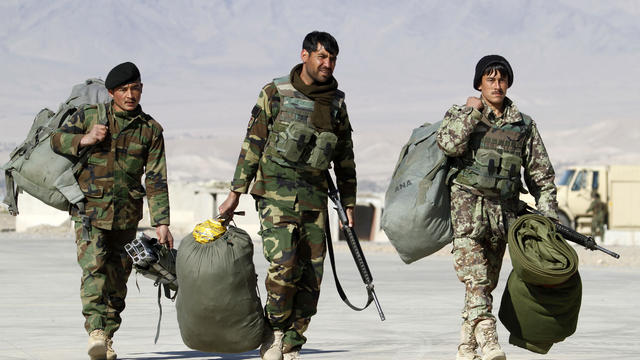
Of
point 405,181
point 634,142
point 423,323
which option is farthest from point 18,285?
point 634,142

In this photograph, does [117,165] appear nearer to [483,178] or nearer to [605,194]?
[483,178]

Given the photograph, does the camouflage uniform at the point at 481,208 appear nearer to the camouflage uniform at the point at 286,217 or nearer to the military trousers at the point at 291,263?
the camouflage uniform at the point at 286,217

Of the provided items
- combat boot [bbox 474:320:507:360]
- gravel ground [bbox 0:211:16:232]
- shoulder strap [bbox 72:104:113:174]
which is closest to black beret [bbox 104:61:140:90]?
shoulder strap [bbox 72:104:113:174]

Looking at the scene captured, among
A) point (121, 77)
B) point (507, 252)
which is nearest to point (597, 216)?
point (507, 252)

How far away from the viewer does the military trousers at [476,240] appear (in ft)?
26.8

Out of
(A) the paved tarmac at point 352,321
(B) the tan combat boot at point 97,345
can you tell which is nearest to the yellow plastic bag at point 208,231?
(B) the tan combat boot at point 97,345

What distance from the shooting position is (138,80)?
838 centimetres

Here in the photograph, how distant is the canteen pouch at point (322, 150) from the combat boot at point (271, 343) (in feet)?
3.40

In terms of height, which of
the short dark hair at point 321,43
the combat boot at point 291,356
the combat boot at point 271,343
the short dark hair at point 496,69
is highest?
the short dark hair at point 321,43

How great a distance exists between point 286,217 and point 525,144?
5.57 feet

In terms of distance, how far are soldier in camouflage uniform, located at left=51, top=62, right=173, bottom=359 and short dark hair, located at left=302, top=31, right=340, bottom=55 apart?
48.5 inches

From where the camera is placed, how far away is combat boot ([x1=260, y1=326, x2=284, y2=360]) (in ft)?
25.7

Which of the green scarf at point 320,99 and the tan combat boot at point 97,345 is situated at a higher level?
the green scarf at point 320,99

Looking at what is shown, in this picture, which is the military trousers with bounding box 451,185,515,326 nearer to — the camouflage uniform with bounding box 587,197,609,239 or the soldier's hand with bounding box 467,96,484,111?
the soldier's hand with bounding box 467,96,484,111
